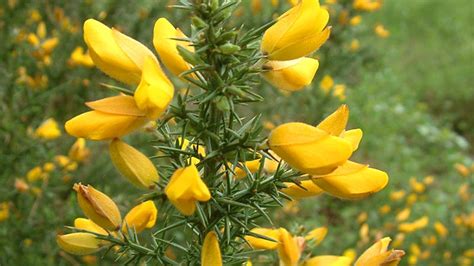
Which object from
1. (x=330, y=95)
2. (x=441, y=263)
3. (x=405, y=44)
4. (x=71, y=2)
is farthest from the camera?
(x=405, y=44)

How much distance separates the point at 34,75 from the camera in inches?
123

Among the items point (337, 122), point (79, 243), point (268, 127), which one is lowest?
point (268, 127)

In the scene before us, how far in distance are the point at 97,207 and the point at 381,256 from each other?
0.57m

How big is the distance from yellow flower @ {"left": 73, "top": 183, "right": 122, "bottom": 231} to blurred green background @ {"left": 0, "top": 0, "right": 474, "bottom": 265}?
58 centimetres

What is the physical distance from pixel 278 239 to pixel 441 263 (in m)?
2.97

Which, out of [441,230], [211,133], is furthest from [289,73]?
[441,230]

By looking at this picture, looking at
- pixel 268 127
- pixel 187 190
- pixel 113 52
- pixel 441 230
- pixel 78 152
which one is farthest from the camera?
pixel 441 230

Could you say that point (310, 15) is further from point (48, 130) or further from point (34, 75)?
point (34, 75)

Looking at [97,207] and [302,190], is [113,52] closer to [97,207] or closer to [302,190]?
[97,207]

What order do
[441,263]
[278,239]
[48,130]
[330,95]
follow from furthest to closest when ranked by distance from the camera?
[441,263]
[330,95]
[48,130]
[278,239]

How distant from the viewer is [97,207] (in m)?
1.21

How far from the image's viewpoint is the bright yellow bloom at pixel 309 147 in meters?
1.07

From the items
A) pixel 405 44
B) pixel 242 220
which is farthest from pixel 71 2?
pixel 405 44

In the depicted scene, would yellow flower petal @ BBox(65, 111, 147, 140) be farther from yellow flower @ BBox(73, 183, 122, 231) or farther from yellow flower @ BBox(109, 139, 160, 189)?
yellow flower @ BBox(73, 183, 122, 231)
